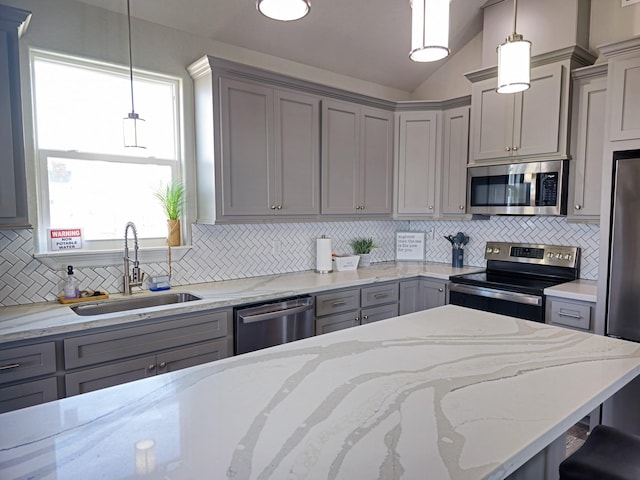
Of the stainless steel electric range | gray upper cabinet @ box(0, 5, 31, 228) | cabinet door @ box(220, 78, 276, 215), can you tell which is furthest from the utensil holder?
gray upper cabinet @ box(0, 5, 31, 228)

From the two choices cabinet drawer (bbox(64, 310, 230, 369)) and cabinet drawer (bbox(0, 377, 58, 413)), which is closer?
cabinet drawer (bbox(0, 377, 58, 413))

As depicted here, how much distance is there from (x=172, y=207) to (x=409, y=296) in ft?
7.00

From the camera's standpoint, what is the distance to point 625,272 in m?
2.54

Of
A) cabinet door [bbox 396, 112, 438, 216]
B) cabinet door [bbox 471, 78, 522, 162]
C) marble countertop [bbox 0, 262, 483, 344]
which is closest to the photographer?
marble countertop [bbox 0, 262, 483, 344]

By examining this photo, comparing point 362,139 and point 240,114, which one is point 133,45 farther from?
point 362,139

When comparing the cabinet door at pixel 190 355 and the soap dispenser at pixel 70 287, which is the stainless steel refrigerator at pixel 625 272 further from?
the soap dispenser at pixel 70 287

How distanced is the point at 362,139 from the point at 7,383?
9.88 feet

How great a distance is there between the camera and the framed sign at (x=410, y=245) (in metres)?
4.43

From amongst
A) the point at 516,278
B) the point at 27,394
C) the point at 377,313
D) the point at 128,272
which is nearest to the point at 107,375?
the point at 27,394

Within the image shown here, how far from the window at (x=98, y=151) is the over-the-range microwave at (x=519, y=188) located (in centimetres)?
249

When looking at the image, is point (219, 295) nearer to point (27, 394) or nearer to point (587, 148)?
point (27, 394)

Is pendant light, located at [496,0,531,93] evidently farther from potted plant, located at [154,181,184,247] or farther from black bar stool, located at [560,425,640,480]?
potted plant, located at [154,181,184,247]

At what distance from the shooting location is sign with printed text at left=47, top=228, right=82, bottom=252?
8.57 feet

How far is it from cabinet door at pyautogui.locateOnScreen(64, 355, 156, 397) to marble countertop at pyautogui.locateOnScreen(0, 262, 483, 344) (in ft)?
0.77
